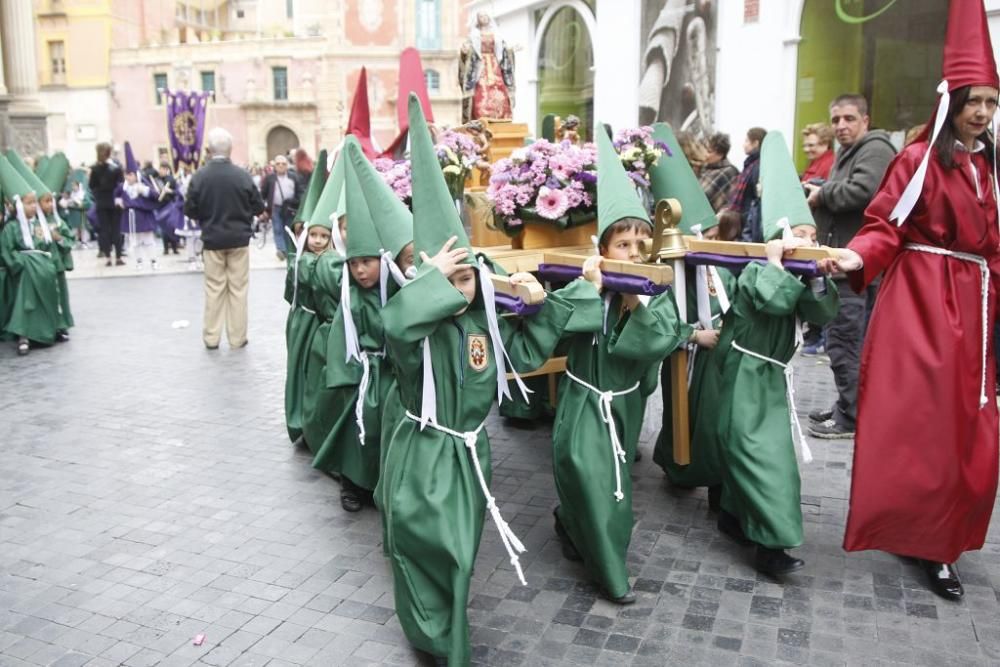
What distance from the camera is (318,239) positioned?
5.91 m

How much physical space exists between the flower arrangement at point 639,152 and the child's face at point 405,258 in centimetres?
189

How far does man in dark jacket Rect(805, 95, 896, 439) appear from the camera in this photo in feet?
20.2

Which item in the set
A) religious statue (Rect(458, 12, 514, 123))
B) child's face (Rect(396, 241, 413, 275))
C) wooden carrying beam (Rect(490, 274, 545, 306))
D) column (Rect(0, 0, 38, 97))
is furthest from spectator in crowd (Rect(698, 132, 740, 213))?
column (Rect(0, 0, 38, 97))

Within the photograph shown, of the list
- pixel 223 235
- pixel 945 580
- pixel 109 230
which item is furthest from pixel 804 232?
pixel 109 230

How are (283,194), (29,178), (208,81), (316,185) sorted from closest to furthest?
(316,185), (29,178), (283,194), (208,81)

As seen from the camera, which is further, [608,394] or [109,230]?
[109,230]

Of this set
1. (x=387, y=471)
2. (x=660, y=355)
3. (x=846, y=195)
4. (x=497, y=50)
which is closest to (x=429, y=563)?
(x=387, y=471)

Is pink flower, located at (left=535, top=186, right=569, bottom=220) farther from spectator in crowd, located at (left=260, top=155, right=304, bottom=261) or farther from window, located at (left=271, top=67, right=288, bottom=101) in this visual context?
window, located at (left=271, top=67, right=288, bottom=101)

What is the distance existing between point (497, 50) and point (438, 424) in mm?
4451

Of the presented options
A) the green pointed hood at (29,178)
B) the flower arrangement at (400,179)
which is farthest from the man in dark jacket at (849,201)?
the green pointed hood at (29,178)

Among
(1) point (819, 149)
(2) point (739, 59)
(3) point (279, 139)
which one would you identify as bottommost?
(1) point (819, 149)

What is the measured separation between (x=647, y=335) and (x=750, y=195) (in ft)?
17.5

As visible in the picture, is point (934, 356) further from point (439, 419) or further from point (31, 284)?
point (31, 284)

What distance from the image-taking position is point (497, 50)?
7.11 meters
